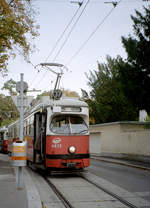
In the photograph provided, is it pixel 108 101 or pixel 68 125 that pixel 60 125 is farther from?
pixel 108 101

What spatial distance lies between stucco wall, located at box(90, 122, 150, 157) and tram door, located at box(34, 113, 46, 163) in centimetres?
889

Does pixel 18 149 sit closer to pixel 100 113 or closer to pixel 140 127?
pixel 140 127

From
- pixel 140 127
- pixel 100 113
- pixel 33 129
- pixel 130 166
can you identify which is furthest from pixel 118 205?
pixel 100 113

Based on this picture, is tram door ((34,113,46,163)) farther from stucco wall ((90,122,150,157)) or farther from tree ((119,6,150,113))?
stucco wall ((90,122,150,157))

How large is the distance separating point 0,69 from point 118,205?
439 inches

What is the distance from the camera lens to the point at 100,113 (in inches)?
1304

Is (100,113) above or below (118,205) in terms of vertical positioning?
above

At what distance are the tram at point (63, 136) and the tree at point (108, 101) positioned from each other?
61.6ft

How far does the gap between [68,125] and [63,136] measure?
0.52 meters

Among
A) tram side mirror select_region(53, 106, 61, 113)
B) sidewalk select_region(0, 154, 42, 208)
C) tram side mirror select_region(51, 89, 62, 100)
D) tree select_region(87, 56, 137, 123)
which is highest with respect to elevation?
tree select_region(87, 56, 137, 123)

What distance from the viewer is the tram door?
11845 millimetres

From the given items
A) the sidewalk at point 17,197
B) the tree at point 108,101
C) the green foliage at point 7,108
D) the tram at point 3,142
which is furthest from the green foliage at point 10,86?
the sidewalk at point 17,197

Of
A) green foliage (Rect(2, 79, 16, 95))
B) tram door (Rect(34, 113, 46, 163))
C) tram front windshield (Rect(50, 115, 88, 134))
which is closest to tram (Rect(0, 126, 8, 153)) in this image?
green foliage (Rect(2, 79, 16, 95))

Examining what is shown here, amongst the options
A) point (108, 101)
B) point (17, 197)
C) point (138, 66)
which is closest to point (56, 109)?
point (17, 197)
